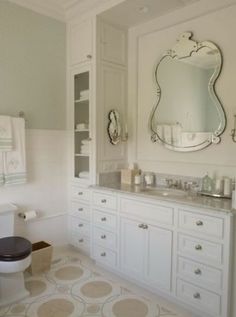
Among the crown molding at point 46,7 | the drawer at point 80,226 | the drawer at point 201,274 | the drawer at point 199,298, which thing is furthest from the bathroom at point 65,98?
the drawer at point 199,298

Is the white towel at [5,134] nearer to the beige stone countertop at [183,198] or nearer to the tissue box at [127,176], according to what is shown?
the beige stone countertop at [183,198]

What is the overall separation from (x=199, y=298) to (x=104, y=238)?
1032 mm

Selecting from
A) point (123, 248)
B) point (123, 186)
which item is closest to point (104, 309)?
point (123, 248)

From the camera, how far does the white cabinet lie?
220 centimetres

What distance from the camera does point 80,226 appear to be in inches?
121

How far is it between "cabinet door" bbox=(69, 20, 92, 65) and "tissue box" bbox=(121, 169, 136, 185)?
4.04 ft

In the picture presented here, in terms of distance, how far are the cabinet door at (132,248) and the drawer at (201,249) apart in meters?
0.39

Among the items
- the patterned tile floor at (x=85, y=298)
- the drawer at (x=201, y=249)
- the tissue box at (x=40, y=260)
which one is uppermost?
the drawer at (x=201, y=249)

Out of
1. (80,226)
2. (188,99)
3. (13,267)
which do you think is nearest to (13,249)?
(13,267)

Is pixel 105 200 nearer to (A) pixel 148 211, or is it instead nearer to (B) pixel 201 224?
(A) pixel 148 211

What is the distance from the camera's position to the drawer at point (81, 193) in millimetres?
2981

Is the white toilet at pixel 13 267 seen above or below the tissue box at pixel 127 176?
below

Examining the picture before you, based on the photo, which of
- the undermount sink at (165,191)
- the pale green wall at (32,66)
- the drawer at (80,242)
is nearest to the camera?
the undermount sink at (165,191)

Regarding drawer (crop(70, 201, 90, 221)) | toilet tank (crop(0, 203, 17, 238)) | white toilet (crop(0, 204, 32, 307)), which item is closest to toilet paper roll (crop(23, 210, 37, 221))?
toilet tank (crop(0, 203, 17, 238))
